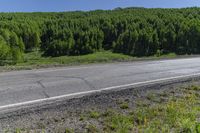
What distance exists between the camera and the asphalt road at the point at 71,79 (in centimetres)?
927

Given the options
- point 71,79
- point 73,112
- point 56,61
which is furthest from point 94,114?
point 56,61

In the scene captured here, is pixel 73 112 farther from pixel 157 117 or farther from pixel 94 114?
pixel 157 117

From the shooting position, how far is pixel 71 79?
11602mm

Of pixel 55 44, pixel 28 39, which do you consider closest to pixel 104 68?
pixel 55 44

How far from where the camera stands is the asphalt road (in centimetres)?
927

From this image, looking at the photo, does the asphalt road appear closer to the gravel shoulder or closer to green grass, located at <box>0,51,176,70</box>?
the gravel shoulder

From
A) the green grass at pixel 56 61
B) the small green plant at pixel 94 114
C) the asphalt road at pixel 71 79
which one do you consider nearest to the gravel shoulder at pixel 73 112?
the small green plant at pixel 94 114

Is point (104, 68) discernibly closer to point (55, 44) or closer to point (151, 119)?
point (151, 119)

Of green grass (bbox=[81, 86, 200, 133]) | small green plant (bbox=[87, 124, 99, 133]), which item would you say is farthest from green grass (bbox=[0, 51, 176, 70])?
small green plant (bbox=[87, 124, 99, 133])

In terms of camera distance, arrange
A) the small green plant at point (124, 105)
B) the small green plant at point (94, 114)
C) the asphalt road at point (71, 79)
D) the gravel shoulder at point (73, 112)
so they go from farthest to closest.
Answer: the asphalt road at point (71, 79) → the small green plant at point (124, 105) → the small green plant at point (94, 114) → the gravel shoulder at point (73, 112)

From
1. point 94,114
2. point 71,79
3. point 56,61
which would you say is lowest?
point 56,61

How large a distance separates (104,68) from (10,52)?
6.73 m

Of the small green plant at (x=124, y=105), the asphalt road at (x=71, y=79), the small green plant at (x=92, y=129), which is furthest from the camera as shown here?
the asphalt road at (x=71, y=79)

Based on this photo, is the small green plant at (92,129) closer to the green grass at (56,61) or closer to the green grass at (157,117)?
the green grass at (157,117)
